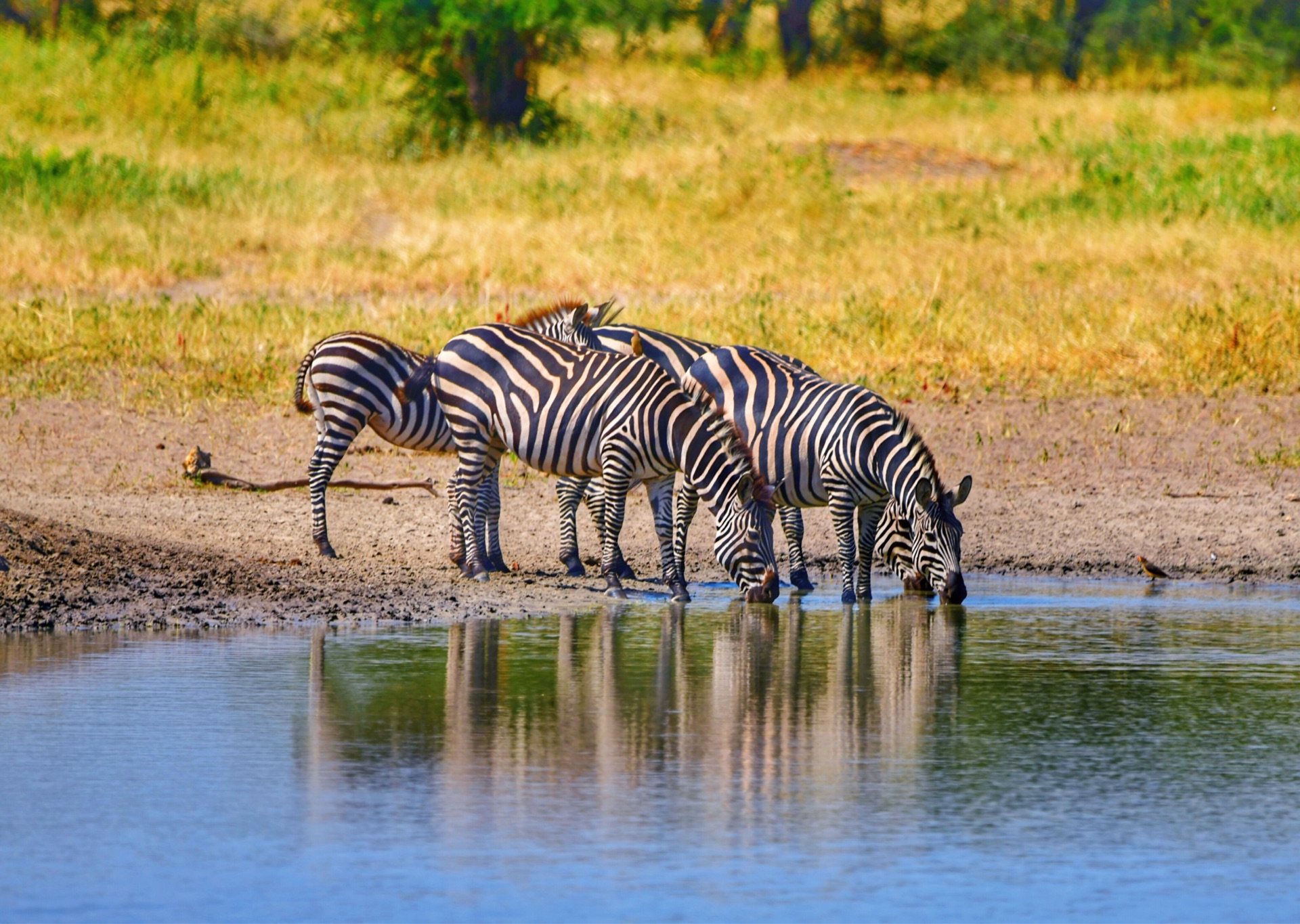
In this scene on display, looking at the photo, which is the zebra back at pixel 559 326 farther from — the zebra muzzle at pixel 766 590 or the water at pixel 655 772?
the water at pixel 655 772

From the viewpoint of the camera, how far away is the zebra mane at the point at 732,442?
10.9 meters

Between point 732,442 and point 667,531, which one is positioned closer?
point 732,442

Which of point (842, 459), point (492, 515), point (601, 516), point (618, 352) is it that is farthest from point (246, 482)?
point (842, 459)

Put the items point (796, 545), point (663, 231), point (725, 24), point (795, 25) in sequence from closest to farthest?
1. point (796, 545)
2. point (663, 231)
3. point (795, 25)
4. point (725, 24)

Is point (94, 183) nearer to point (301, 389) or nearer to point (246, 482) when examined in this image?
point (246, 482)

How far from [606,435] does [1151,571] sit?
3625 millimetres

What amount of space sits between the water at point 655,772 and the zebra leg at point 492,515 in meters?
2.22

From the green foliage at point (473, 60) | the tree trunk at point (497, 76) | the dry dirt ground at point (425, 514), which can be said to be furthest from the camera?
the tree trunk at point (497, 76)

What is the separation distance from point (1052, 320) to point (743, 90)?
21.5 m

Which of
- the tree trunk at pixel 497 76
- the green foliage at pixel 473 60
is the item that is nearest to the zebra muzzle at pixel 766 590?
the green foliage at pixel 473 60

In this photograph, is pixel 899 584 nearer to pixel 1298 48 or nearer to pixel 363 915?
pixel 363 915

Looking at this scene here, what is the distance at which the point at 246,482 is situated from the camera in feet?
46.7

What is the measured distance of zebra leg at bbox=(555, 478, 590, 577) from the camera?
1223 centimetres

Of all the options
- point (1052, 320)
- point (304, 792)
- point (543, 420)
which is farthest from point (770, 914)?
point (1052, 320)
